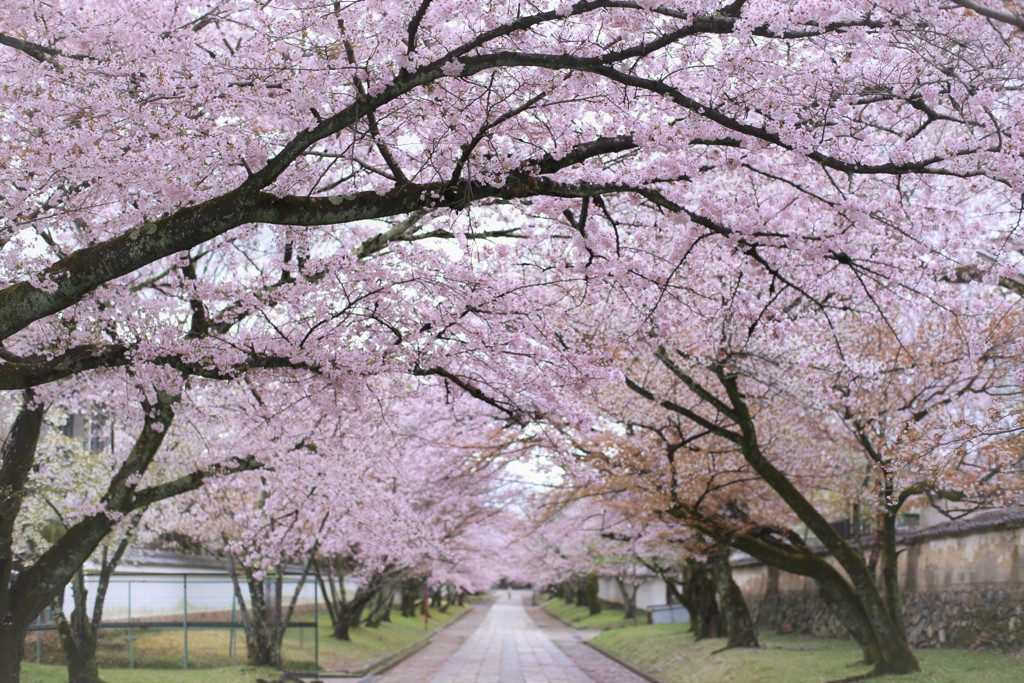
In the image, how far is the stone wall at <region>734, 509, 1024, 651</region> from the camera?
13.2 metres

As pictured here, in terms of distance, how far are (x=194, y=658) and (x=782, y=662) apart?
39.2 ft

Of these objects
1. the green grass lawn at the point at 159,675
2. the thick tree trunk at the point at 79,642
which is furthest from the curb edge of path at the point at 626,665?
the thick tree trunk at the point at 79,642

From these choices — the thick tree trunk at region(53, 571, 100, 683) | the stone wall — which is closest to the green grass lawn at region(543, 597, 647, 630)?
the stone wall

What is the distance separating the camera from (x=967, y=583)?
14.8 meters

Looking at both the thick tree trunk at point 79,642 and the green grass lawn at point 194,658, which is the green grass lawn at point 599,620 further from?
the thick tree trunk at point 79,642

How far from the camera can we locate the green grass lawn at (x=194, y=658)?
15570 millimetres

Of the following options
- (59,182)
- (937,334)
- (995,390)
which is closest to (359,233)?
(59,182)

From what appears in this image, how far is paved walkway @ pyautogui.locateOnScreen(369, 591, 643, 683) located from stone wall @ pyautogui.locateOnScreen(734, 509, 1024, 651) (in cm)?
625

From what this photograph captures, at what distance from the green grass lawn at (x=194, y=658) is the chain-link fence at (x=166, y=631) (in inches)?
0.8

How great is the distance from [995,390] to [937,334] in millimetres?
1830

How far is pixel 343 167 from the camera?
1034 centimetres

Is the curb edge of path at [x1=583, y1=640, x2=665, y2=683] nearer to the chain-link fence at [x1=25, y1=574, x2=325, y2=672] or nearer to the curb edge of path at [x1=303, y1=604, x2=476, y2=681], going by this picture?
the curb edge of path at [x1=303, y1=604, x2=476, y2=681]

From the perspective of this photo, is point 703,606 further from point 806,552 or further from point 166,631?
point 166,631

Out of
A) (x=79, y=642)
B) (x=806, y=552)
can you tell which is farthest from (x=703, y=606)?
(x=79, y=642)
